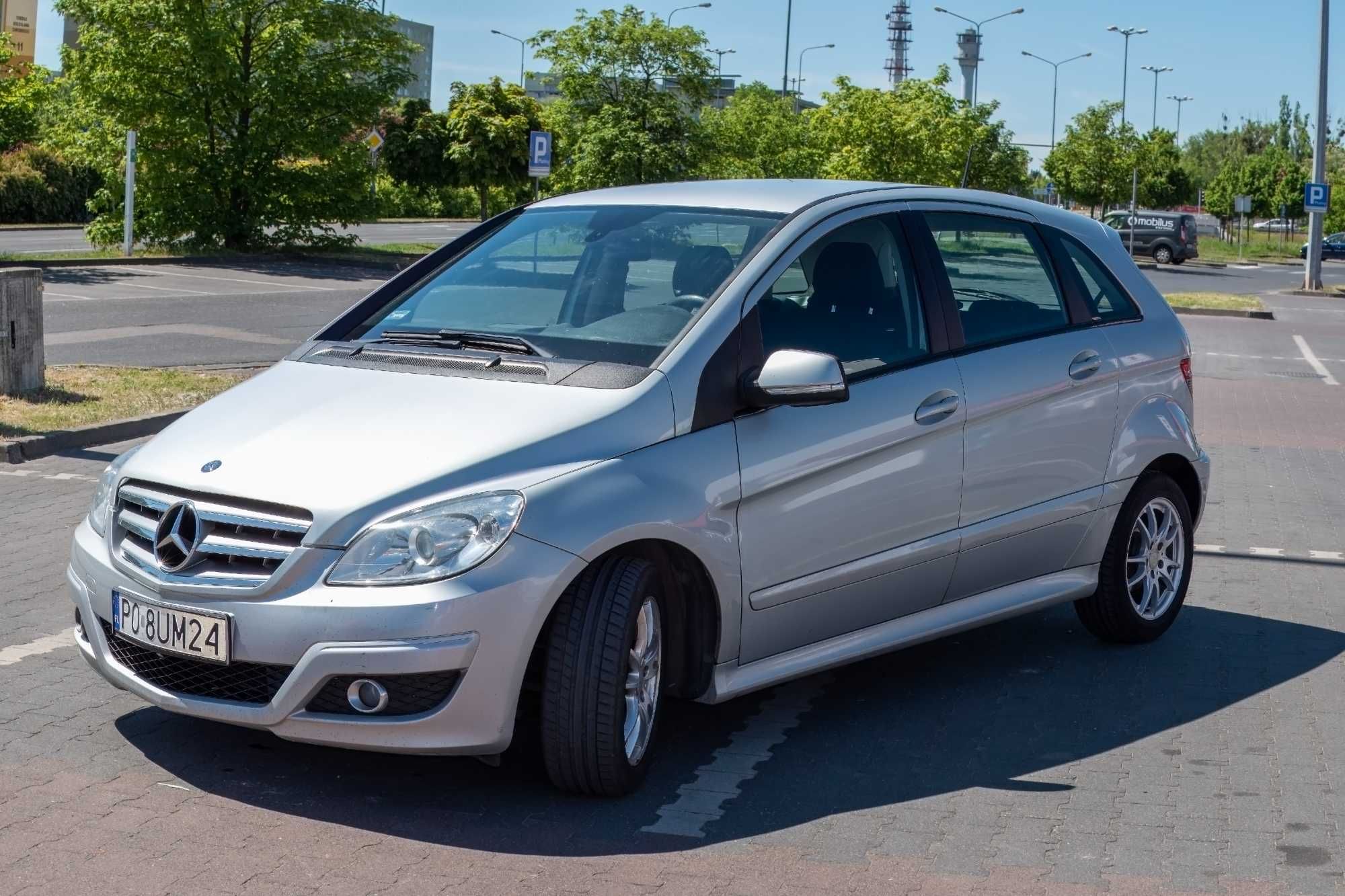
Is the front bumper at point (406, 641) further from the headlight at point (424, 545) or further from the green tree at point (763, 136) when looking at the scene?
the green tree at point (763, 136)

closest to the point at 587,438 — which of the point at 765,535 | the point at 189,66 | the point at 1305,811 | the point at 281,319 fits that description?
the point at 765,535

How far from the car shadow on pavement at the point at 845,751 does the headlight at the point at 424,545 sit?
666 mm

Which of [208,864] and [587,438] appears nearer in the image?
[208,864]

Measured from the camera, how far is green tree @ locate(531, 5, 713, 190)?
3850 centimetres

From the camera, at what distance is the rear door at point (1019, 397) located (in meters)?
5.55

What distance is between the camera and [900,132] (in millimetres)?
47938

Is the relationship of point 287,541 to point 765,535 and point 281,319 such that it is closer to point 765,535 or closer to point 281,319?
point 765,535

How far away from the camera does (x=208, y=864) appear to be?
3936mm

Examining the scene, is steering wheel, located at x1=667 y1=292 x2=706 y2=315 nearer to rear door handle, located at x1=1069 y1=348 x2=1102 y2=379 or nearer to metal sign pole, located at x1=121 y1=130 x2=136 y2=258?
rear door handle, located at x1=1069 y1=348 x2=1102 y2=379

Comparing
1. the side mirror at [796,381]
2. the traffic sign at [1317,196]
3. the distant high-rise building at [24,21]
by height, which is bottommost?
the side mirror at [796,381]

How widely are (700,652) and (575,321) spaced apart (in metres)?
1.08

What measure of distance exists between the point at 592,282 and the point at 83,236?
118ft

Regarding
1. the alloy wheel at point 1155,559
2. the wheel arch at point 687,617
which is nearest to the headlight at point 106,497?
the wheel arch at point 687,617

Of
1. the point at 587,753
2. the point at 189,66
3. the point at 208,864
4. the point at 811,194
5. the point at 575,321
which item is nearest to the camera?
the point at 208,864
